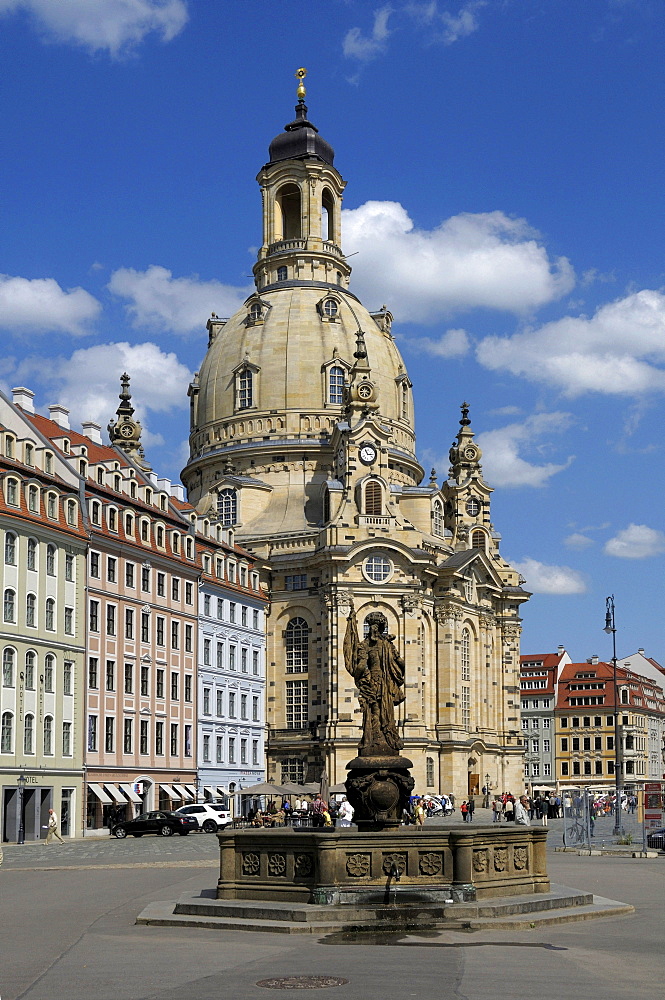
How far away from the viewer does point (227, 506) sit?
359 feet

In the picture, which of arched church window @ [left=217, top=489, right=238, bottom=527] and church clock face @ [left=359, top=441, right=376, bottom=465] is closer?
church clock face @ [left=359, top=441, right=376, bottom=465]

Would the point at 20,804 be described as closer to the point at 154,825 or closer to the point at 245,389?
the point at 154,825

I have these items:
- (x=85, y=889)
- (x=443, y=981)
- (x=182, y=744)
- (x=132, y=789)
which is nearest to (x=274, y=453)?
(x=182, y=744)

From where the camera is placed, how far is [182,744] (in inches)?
3019

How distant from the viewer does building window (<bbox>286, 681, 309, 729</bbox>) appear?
332 ft

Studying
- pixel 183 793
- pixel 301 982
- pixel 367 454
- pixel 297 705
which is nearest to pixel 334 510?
pixel 367 454

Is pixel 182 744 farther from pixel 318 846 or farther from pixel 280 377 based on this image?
pixel 318 846

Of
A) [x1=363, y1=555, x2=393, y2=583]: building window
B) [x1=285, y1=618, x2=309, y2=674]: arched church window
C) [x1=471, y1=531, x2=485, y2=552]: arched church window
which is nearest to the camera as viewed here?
[x1=363, y1=555, x2=393, y2=583]: building window

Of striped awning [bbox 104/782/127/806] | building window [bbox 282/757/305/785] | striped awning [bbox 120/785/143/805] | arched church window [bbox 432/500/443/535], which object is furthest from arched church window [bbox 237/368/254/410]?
striped awning [bbox 104/782/127/806]

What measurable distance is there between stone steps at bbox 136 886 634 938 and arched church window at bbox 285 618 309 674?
3068 inches

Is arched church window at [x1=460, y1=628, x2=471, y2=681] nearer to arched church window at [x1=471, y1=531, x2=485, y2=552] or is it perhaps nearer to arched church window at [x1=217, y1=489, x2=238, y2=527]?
arched church window at [x1=471, y1=531, x2=485, y2=552]

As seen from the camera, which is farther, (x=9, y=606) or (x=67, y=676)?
(x=67, y=676)

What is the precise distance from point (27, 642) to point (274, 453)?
52.9 meters

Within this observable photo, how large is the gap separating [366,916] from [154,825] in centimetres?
4315
